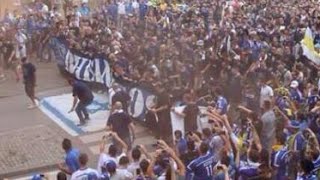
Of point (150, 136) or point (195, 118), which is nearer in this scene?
point (195, 118)

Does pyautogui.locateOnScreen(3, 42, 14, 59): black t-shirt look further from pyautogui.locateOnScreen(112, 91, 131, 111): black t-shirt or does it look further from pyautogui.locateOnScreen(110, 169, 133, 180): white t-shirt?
pyautogui.locateOnScreen(110, 169, 133, 180): white t-shirt

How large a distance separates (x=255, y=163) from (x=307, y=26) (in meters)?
11.9

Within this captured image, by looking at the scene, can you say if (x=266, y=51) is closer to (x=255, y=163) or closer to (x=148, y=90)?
(x=148, y=90)

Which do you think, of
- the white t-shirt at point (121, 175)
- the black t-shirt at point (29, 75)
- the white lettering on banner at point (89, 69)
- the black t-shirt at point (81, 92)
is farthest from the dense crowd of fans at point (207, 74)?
the black t-shirt at point (29, 75)

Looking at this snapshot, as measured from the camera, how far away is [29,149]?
15.7 m

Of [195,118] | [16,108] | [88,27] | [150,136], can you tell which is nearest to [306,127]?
[195,118]

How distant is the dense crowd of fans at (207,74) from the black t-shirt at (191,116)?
0.02 m

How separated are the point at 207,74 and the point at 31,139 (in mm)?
4537

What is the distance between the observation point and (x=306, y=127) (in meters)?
11.6

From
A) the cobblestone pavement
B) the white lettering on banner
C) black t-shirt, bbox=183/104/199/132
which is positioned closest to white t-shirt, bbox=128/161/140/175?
black t-shirt, bbox=183/104/199/132

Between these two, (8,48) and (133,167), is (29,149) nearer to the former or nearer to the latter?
(133,167)

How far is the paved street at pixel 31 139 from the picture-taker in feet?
48.1

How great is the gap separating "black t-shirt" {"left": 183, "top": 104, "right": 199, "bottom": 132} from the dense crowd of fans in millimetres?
20

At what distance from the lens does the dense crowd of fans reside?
10.5m
